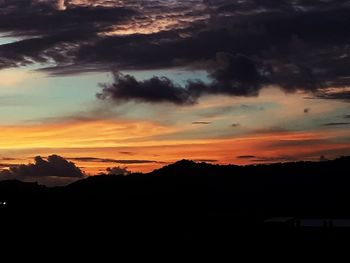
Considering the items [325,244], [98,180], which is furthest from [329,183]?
[325,244]

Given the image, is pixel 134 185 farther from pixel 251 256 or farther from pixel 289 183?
pixel 251 256

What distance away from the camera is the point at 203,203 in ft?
369

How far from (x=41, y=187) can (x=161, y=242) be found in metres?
77.2

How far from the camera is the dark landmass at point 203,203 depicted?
224ft

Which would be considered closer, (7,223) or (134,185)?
(7,223)

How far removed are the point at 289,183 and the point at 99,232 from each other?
263 feet

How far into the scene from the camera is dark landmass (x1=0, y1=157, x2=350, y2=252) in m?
68.2

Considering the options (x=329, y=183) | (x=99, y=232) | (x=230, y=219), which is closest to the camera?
(x=99, y=232)

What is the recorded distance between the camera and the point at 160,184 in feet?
453

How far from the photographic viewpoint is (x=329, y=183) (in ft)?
447

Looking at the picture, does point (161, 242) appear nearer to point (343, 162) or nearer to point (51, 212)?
point (51, 212)

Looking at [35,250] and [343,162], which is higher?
[343,162]

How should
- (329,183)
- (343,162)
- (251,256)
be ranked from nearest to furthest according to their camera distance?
(251,256)
(329,183)
(343,162)

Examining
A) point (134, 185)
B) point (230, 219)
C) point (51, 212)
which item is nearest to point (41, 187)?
point (134, 185)
